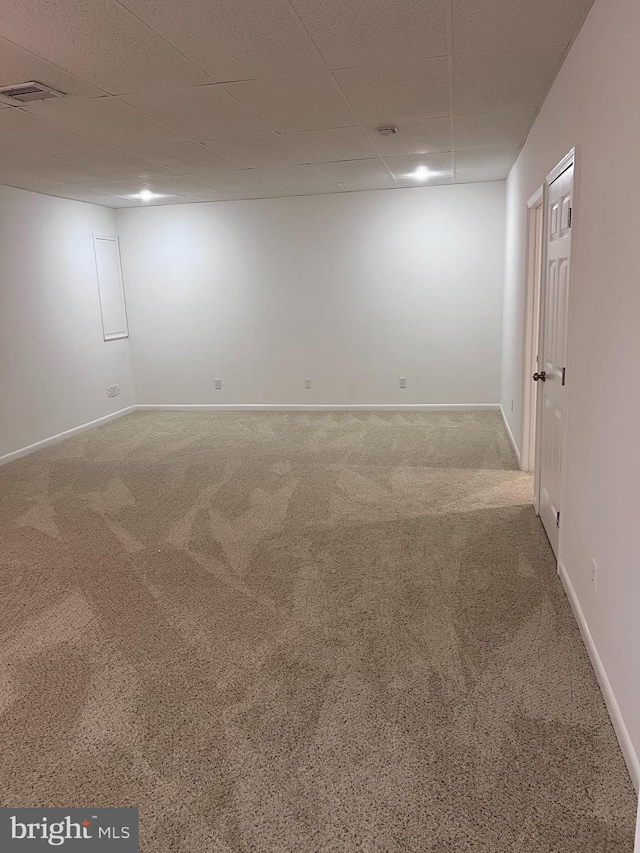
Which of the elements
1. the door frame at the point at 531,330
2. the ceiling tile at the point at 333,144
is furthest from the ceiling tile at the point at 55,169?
the door frame at the point at 531,330

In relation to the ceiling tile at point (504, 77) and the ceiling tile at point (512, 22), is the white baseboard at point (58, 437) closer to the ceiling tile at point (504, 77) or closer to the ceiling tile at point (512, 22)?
the ceiling tile at point (504, 77)

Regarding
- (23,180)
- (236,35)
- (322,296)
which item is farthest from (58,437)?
(236,35)

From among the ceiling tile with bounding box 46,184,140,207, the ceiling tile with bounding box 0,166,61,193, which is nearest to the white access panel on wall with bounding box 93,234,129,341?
the ceiling tile with bounding box 46,184,140,207

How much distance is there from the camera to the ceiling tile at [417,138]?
3973 millimetres

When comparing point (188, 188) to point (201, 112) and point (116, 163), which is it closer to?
point (116, 163)

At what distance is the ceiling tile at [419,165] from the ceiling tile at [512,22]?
2.43 meters

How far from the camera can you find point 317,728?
2.11 meters

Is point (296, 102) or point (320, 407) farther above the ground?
point (296, 102)

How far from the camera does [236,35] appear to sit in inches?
96.6

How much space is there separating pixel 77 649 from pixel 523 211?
4.34m

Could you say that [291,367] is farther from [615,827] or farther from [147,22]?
[615,827]

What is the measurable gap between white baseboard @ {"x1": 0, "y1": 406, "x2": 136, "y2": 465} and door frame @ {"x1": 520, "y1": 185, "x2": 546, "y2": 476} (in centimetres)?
465

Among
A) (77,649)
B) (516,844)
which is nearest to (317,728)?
(516,844)

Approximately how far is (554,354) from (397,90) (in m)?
1.68
